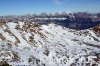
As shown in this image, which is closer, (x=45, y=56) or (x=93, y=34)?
(x=45, y=56)

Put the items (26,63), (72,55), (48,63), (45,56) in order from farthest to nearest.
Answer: (72,55) → (45,56) → (48,63) → (26,63)

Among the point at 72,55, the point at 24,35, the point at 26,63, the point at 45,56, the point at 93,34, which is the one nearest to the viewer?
the point at 26,63

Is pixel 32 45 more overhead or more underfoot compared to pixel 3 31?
more underfoot

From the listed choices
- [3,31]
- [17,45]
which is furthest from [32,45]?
[3,31]

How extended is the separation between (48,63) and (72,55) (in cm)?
2453

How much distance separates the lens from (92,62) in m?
109

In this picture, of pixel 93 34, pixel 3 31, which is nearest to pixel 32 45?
pixel 3 31

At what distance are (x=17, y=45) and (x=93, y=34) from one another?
106 m

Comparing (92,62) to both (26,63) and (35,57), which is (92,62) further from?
(26,63)

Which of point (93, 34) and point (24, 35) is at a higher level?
point (24, 35)

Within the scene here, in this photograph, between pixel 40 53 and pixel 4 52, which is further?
pixel 40 53

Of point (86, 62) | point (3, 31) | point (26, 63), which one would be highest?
point (3, 31)

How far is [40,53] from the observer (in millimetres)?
109938

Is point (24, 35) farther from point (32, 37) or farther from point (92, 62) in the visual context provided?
point (92, 62)
